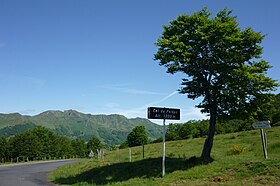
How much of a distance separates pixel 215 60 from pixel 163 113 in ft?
14.2

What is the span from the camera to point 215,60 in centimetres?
1952

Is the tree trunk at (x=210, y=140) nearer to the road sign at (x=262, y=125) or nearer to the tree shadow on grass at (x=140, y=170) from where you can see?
the tree shadow on grass at (x=140, y=170)

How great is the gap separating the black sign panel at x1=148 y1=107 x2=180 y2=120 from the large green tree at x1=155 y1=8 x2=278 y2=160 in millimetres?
1618

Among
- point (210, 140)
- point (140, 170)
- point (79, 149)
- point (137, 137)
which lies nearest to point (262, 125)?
point (210, 140)

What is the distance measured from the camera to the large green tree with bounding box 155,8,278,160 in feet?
61.2

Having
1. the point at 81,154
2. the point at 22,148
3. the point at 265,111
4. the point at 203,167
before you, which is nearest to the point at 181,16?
the point at 265,111

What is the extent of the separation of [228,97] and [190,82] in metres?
2.48

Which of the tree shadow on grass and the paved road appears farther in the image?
the paved road

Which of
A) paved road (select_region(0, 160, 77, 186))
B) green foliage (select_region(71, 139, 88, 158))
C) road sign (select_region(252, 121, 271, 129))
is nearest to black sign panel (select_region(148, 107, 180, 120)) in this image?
road sign (select_region(252, 121, 271, 129))

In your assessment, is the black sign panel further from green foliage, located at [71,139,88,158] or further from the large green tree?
green foliage, located at [71,139,88,158]

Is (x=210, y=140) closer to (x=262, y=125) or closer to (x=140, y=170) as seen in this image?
(x=262, y=125)

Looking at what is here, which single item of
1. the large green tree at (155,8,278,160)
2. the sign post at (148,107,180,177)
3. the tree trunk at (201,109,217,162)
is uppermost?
the large green tree at (155,8,278,160)

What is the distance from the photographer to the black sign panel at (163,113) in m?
18.9

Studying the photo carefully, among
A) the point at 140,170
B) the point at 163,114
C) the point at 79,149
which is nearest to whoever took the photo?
the point at 163,114
